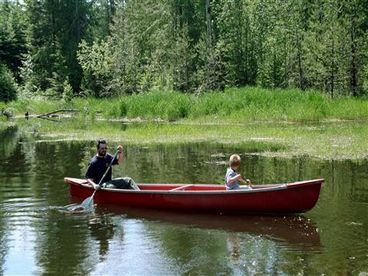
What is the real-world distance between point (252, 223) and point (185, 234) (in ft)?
4.56

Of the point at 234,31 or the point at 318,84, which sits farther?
the point at 234,31

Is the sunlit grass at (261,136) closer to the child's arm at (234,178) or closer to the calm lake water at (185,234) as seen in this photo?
the calm lake water at (185,234)

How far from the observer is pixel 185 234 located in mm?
10547

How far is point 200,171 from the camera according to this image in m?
17.3

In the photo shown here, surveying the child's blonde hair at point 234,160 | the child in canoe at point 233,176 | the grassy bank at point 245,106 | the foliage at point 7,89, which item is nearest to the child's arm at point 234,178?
the child in canoe at point 233,176

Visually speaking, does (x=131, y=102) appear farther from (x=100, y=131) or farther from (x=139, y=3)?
(x=139, y=3)

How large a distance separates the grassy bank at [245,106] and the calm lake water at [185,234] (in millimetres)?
13950

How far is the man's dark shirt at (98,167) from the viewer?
43.9ft

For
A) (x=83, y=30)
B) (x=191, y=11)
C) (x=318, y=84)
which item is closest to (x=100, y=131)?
(x=318, y=84)

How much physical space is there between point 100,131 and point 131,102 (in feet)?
31.6

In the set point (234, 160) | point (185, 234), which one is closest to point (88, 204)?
point (185, 234)

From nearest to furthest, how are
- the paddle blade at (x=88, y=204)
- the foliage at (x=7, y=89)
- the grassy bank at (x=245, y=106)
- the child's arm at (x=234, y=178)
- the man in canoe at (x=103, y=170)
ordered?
the child's arm at (x=234, y=178)
the paddle blade at (x=88, y=204)
the man in canoe at (x=103, y=170)
the grassy bank at (x=245, y=106)
the foliage at (x=7, y=89)

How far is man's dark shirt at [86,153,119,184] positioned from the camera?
13.4 meters

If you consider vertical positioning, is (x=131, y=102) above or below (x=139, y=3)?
below
